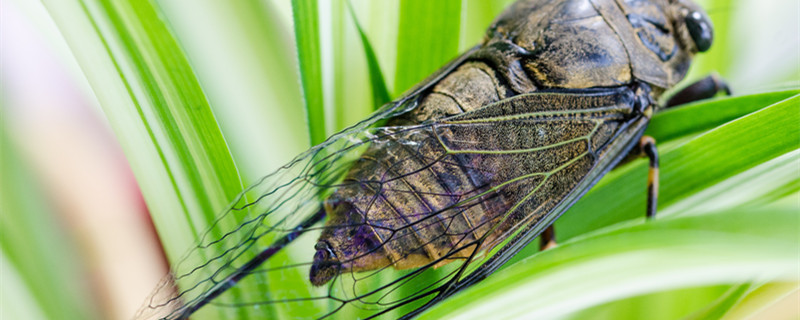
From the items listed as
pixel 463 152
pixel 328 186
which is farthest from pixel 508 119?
pixel 328 186

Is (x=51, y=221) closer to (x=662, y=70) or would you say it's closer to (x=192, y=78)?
(x=192, y=78)

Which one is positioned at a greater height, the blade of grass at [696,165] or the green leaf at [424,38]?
the green leaf at [424,38]

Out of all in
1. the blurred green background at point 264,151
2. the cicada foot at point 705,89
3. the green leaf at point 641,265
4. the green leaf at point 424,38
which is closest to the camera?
the green leaf at point 641,265

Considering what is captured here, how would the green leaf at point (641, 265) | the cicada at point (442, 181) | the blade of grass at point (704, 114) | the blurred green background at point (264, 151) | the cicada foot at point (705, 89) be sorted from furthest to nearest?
the cicada foot at point (705, 89), the blade of grass at point (704, 114), the cicada at point (442, 181), the blurred green background at point (264, 151), the green leaf at point (641, 265)

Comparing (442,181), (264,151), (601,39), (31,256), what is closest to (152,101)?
(264,151)

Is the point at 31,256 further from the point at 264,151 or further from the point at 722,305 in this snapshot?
the point at 722,305

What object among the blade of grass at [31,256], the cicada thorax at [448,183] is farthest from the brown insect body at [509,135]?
the blade of grass at [31,256]

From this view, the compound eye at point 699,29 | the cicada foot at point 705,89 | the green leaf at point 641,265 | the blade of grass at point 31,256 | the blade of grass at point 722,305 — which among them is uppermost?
the blade of grass at point 31,256

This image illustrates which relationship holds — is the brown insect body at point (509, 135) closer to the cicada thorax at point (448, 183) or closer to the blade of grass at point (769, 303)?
the cicada thorax at point (448, 183)
